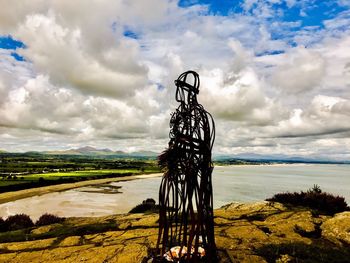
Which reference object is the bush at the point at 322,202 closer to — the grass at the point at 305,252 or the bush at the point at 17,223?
the grass at the point at 305,252

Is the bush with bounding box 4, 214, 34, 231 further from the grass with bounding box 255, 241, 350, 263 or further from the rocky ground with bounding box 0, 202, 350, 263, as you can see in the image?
the grass with bounding box 255, 241, 350, 263

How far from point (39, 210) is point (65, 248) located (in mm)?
23451

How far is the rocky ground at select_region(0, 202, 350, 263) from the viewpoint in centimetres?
696

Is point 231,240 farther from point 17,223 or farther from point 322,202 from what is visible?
point 17,223

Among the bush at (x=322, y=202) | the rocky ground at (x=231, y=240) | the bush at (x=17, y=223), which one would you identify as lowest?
the bush at (x=17, y=223)

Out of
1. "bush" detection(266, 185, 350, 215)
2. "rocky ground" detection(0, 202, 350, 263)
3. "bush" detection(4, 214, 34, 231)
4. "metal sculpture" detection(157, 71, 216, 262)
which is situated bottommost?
"bush" detection(4, 214, 34, 231)

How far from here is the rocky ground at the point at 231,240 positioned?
22.8ft

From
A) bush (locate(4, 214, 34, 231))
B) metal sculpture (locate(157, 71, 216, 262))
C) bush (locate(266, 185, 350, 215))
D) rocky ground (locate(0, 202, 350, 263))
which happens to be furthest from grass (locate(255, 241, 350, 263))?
bush (locate(4, 214, 34, 231))

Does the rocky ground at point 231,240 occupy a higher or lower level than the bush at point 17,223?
higher

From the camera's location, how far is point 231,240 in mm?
8000

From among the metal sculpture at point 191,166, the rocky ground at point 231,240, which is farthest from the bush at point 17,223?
the metal sculpture at point 191,166

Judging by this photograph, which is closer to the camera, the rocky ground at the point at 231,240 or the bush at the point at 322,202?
the rocky ground at the point at 231,240

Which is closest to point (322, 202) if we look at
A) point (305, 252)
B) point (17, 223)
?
point (305, 252)

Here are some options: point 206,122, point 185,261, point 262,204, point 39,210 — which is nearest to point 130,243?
point 185,261
